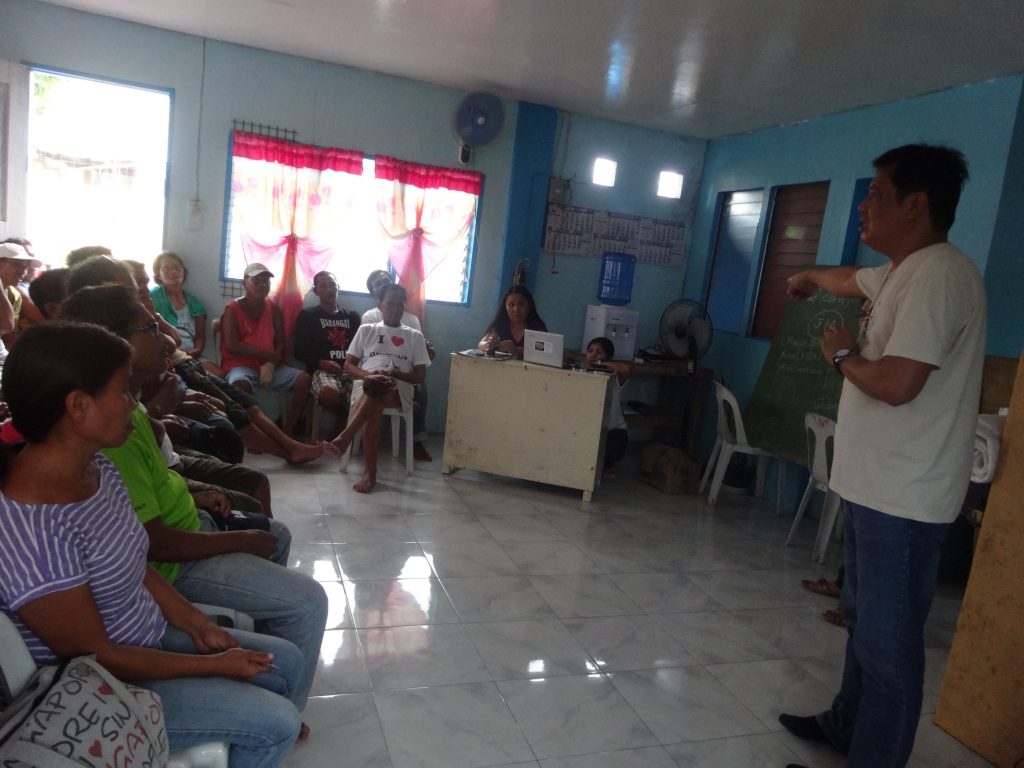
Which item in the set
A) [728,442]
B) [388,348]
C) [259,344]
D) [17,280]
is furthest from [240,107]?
[728,442]

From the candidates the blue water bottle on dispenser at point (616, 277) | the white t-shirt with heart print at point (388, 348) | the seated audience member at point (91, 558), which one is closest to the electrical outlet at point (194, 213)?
the white t-shirt with heart print at point (388, 348)

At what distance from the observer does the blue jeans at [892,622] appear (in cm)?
166

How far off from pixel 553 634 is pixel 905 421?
150cm

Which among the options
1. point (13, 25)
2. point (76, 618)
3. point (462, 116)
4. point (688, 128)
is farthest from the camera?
point (688, 128)

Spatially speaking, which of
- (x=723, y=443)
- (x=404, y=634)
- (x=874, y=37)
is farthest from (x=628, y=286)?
(x=404, y=634)

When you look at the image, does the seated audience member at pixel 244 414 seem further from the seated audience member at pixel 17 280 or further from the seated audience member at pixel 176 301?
the seated audience member at pixel 176 301

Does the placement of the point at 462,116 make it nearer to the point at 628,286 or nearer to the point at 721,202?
the point at 628,286

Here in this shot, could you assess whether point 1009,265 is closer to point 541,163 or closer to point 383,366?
point 541,163

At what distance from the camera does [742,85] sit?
4223mm

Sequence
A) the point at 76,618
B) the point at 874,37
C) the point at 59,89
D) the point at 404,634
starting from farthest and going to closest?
1. the point at 59,89
2. the point at 874,37
3. the point at 404,634
4. the point at 76,618

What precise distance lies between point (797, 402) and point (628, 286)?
176 centimetres

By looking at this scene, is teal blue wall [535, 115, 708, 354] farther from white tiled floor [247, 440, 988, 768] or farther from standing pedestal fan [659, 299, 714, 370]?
white tiled floor [247, 440, 988, 768]

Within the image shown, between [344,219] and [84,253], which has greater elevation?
[344,219]

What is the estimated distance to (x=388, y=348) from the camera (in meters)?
4.47
